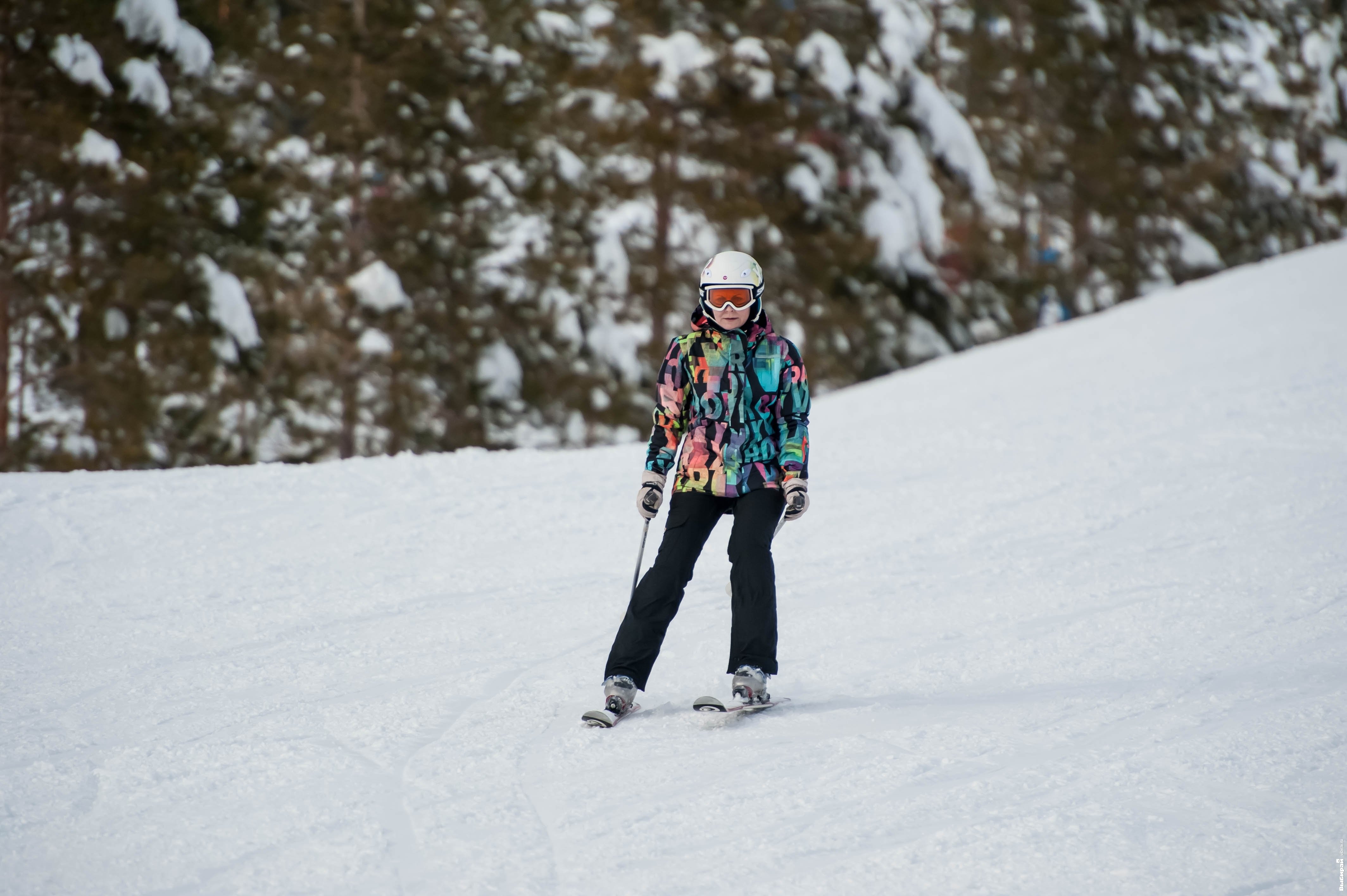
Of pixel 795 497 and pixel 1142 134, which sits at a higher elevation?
pixel 1142 134

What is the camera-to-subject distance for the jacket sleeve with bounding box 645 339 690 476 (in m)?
3.71

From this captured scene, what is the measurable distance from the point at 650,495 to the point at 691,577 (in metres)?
0.29

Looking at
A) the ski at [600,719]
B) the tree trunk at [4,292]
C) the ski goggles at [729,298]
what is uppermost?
the tree trunk at [4,292]

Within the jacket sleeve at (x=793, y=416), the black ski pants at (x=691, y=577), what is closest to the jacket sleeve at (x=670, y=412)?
the black ski pants at (x=691, y=577)

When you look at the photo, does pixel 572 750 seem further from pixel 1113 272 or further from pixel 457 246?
pixel 1113 272

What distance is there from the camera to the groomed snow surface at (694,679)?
8.77 ft

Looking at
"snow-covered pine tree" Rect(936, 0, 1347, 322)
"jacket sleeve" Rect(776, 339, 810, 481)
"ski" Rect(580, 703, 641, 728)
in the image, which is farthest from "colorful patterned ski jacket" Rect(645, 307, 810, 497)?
"snow-covered pine tree" Rect(936, 0, 1347, 322)

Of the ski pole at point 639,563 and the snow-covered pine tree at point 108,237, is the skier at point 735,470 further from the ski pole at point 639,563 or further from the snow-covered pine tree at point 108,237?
the snow-covered pine tree at point 108,237

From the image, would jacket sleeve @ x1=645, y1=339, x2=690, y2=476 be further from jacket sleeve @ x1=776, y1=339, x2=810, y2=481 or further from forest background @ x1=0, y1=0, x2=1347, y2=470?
forest background @ x1=0, y1=0, x2=1347, y2=470

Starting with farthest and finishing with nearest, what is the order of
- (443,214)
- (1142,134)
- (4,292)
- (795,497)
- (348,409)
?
(1142,134) < (443,214) < (348,409) < (4,292) < (795,497)

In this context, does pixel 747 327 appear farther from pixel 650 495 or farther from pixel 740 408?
pixel 650 495

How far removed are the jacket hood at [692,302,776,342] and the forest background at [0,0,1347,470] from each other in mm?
9913

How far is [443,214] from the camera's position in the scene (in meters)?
16.1

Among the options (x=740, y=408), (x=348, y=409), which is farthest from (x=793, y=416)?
(x=348, y=409)
